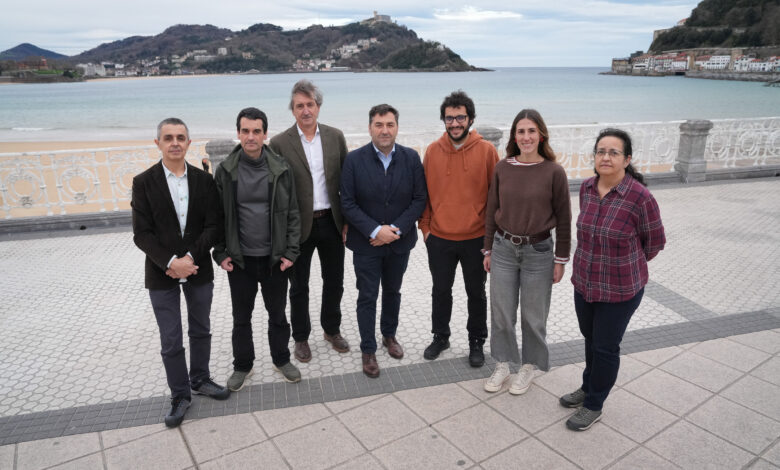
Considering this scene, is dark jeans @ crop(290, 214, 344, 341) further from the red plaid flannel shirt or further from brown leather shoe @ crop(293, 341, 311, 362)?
the red plaid flannel shirt

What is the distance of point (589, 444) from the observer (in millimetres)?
2703

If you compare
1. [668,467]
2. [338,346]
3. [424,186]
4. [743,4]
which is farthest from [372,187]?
[743,4]

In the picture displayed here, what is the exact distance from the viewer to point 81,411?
311 cm

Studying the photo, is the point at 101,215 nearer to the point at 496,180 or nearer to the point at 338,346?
the point at 338,346

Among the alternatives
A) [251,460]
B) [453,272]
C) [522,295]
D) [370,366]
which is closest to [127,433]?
[251,460]

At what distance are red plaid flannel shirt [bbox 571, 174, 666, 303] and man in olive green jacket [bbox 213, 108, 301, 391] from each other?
1760 mm

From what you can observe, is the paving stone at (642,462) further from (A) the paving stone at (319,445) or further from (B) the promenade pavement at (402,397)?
(A) the paving stone at (319,445)

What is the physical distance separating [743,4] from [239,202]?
11733 centimetres

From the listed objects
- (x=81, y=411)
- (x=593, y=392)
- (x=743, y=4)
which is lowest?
(x=81, y=411)

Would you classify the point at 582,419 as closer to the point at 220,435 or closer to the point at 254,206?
the point at 220,435

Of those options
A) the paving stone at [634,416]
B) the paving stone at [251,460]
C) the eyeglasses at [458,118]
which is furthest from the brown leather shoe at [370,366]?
the eyeglasses at [458,118]

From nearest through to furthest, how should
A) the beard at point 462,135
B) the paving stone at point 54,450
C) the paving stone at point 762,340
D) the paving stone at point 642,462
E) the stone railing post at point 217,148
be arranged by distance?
the paving stone at point 642,462 < the paving stone at point 54,450 < the beard at point 462,135 < the paving stone at point 762,340 < the stone railing post at point 217,148

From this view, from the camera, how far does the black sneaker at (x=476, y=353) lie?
11.5ft

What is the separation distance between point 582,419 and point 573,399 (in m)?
0.20
